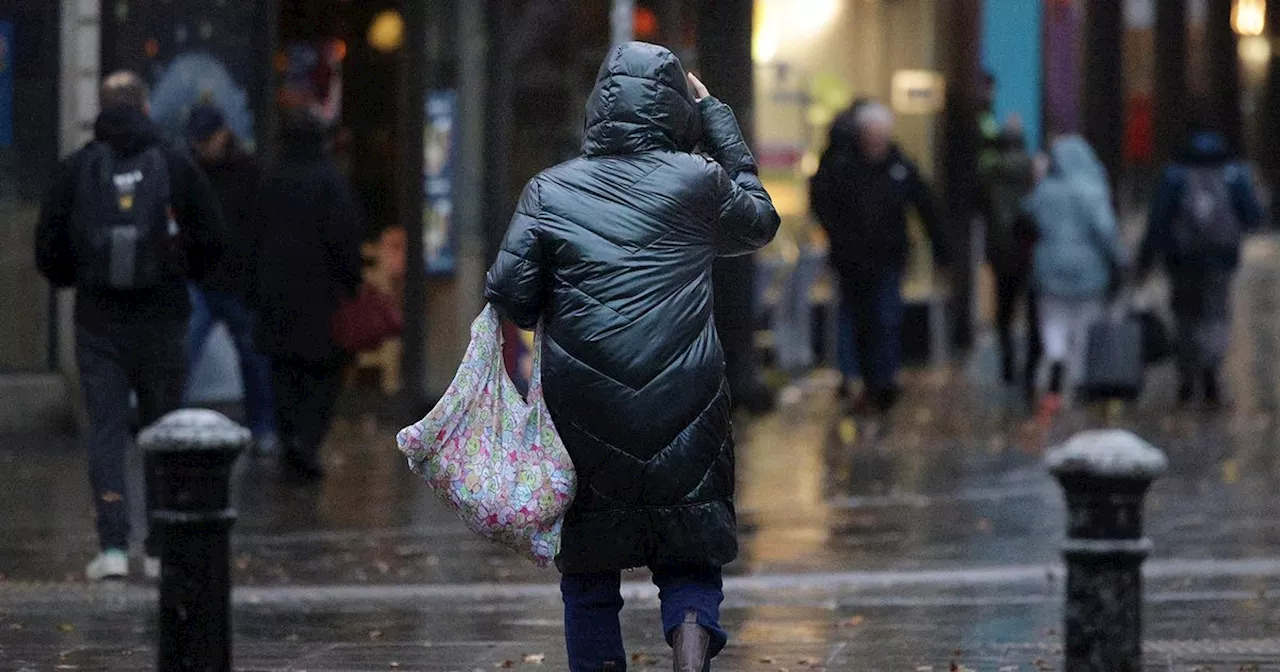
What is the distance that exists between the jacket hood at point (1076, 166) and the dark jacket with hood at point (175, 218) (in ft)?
26.3

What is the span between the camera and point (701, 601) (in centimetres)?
651

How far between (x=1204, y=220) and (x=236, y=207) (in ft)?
20.5

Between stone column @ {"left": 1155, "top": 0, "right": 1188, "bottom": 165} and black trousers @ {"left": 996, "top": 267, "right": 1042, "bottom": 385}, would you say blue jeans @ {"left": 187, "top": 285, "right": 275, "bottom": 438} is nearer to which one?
black trousers @ {"left": 996, "top": 267, "right": 1042, "bottom": 385}

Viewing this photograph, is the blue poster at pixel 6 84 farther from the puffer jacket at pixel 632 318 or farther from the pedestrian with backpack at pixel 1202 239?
the puffer jacket at pixel 632 318

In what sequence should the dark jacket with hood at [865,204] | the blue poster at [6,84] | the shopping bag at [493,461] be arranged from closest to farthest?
the shopping bag at [493,461], the blue poster at [6,84], the dark jacket with hood at [865,204]

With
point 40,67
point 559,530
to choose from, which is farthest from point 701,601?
point 40,67

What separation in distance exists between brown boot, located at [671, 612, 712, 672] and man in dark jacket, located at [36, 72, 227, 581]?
3.61 m

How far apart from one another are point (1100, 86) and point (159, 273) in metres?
21.5

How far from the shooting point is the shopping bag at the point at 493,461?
6.38 m

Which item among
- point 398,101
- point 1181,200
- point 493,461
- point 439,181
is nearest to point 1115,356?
point 1181,200

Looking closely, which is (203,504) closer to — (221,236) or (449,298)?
(221,236)

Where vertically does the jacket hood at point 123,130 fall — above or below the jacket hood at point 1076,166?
above

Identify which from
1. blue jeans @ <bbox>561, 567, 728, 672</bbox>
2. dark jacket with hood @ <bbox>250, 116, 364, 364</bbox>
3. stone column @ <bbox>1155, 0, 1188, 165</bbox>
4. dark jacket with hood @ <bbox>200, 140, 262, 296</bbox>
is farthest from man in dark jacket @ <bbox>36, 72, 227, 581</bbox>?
stone column @ <bbox>1155, 0, 1188, 165</bbox>

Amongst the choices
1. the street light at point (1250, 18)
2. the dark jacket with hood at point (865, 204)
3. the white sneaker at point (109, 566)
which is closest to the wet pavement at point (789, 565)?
the white sneaker at point (109, 566)
